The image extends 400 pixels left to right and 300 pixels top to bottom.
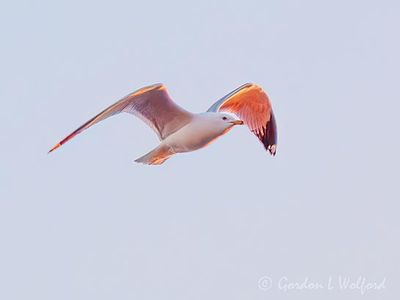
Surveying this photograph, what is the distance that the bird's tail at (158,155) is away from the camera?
10.8 meters

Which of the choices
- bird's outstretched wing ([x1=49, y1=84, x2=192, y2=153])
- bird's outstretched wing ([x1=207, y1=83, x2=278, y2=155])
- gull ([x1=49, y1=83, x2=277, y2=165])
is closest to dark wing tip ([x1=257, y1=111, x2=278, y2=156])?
bird's outstretched wing ([x1=207, y1=83, x2=278, y2=155])

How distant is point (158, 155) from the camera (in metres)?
10.8

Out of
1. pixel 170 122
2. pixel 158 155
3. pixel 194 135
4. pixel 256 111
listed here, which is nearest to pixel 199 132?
pixel 194 135

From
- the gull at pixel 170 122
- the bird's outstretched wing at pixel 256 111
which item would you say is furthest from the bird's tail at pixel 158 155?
the bird's outstretched wing at pixel 256 111

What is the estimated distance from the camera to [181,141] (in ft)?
35.0

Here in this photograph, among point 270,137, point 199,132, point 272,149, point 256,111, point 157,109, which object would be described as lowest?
point 272,149

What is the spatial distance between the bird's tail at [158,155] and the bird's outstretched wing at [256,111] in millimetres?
1518

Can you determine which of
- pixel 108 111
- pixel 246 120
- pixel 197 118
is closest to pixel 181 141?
pixel 197 118

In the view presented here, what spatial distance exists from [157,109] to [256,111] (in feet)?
6.83

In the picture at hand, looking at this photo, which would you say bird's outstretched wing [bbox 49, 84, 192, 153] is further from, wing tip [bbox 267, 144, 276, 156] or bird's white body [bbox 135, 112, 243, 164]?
wing tip [bbox 267, 144, 276, 156]

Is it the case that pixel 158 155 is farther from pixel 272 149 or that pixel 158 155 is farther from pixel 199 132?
pixel 272 149

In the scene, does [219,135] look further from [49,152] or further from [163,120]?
[49,152]

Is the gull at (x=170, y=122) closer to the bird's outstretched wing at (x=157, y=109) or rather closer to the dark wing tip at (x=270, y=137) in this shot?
the bird's outstretched wing at (x=157, y=109)

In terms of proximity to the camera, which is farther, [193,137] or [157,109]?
[157,109]
